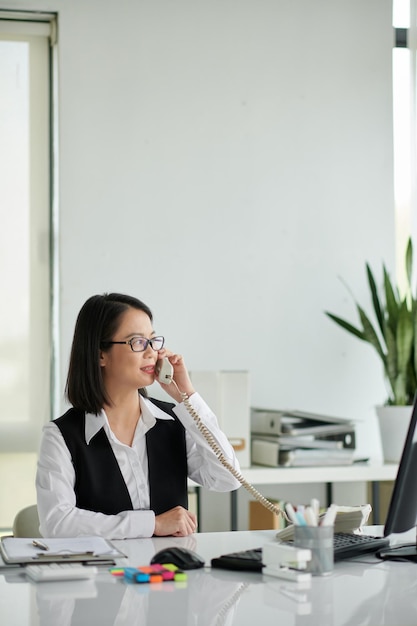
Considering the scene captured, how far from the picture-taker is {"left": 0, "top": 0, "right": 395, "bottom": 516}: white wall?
3.92 m

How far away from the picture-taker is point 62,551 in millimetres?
1866

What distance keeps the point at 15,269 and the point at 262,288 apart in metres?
1.11

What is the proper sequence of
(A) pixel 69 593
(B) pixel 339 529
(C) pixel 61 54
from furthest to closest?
1. (C) pixel 61 54
2. (B) pixel 339 529
3. (A) pixel 69 593

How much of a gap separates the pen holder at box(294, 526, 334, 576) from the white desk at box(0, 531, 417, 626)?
26mm

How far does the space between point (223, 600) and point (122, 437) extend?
98 cm

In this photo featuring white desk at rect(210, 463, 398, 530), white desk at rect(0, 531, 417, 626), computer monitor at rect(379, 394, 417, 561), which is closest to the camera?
white desk at rect(0, 531, 417, 626)

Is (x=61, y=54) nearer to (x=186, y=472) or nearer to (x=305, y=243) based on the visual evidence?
(x=305, y=243)

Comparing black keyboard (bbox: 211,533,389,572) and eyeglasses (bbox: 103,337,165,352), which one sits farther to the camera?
eyeglasses (bbox: 103,337,165,352)

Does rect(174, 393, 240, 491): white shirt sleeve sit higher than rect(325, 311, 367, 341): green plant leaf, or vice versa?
rect(325, 311, 367, 341): green plant leaf

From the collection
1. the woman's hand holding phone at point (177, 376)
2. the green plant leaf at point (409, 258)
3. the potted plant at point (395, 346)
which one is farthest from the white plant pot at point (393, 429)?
the woman's hand holding phone at point (177, 376)

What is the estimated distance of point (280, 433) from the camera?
3.65 m

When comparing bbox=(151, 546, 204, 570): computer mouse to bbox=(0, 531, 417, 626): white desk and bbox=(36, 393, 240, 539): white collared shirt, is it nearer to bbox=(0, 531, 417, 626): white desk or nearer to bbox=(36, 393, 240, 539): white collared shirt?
bbox=(0, 531, 417, 626): white desk

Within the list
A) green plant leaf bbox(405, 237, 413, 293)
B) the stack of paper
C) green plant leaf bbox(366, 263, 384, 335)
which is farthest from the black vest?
green plant leaf bbox(405, 237, 413, 293)

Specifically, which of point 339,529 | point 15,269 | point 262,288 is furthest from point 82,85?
point 339,529
